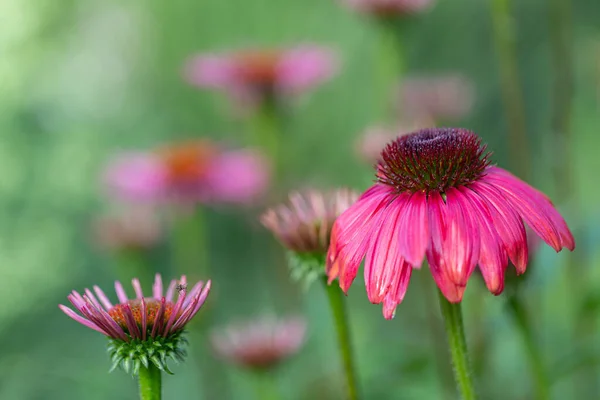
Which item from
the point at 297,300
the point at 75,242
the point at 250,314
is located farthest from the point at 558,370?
the point at 75,242

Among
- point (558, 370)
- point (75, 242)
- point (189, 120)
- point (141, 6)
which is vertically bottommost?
point (558, 370)

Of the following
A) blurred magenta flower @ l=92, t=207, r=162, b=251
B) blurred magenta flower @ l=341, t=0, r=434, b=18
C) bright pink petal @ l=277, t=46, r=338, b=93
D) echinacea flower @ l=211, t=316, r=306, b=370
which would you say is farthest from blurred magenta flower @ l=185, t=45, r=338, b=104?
echinacea flower @ l=211, t=316, r=306, b=370

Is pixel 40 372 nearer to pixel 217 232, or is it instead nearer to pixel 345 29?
pixel 217 232

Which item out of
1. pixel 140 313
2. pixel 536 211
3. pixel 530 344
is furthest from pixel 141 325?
pixel 530 344

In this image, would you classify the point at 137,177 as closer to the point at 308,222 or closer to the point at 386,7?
the point at 386,7

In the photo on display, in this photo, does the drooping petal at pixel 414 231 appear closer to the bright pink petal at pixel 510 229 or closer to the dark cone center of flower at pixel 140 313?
the bright pink petal at pixel 510 229

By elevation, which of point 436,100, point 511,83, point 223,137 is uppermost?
point 223,137

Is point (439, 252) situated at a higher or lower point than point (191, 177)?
lower
